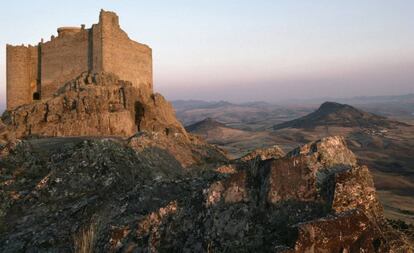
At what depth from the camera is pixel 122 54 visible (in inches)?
1473

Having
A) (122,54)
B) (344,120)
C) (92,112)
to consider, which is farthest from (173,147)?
(344,120)

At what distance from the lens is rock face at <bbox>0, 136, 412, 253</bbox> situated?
19.2 ft

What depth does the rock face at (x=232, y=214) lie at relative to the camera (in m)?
5.86

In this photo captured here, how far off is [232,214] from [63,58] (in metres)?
34.7

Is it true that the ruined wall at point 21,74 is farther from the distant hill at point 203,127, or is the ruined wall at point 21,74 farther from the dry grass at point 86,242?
the distant hill at point 203,127

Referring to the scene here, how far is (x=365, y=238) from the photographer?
5.77m

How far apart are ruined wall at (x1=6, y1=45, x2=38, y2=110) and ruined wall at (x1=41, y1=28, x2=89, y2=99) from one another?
1.90 meters

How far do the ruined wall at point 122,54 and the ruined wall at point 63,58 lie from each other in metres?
2.08

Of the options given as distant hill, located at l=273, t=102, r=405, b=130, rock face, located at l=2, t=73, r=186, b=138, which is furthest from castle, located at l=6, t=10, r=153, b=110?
distant hill, located at l=273, t=102, r=405, b=130

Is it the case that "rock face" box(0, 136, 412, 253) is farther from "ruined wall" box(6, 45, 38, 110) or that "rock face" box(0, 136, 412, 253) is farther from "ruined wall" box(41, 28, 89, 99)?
"ruined wall" box(6, 45, 38, 110)

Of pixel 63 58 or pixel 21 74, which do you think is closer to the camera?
pixel 63 58

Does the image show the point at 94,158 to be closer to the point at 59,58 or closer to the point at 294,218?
the point at 294,218

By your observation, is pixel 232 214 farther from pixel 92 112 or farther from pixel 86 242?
pixel 92 112

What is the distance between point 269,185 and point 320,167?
4.15 feet
